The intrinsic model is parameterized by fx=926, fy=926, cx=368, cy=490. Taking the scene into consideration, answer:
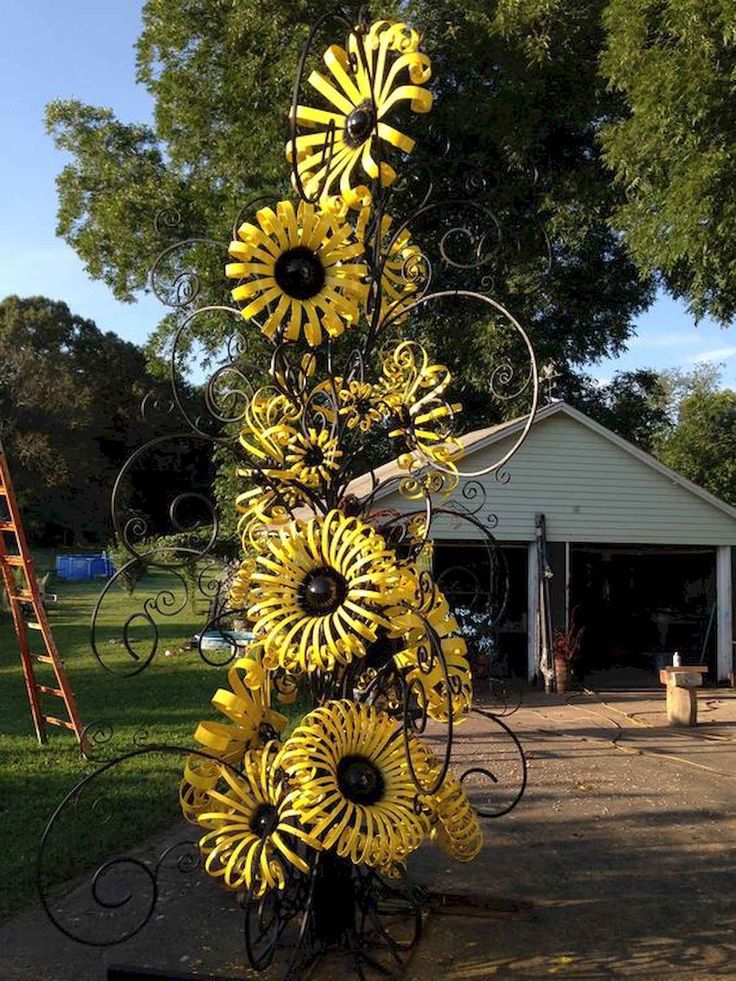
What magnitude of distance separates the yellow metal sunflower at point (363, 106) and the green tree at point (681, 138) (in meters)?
8.40

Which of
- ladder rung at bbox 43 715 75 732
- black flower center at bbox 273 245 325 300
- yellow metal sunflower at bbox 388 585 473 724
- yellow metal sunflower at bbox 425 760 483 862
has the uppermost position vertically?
black flower center at bbox 273 245 325 300

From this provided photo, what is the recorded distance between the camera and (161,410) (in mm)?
4113

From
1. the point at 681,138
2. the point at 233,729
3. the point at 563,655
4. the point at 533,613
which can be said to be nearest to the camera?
the point at 233,729

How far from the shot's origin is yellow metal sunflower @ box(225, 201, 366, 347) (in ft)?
11.3

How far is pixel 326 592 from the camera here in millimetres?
3348

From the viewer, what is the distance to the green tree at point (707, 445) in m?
24.2

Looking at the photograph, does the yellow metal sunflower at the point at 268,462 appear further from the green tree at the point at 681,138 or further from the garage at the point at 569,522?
the green tree at the point at 681,138

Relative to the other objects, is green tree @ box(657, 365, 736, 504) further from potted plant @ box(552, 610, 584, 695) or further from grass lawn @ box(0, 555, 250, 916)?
grass lawn @ box(0, 555, 250, 916)

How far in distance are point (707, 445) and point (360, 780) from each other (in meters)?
23.6

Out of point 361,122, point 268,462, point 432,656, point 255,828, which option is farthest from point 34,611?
point 361,122

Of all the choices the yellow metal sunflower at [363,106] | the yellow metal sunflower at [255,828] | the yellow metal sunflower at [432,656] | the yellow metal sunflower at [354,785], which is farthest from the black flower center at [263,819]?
the yellow metal sunflower at [363,106]

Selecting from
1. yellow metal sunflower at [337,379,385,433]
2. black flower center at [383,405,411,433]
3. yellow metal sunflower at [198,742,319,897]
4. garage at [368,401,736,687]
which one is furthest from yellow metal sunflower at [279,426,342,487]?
garage at [368,401,736,687]

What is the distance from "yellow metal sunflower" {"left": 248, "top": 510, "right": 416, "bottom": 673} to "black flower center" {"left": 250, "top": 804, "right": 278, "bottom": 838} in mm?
581

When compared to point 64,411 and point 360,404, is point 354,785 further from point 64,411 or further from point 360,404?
point 64,411
